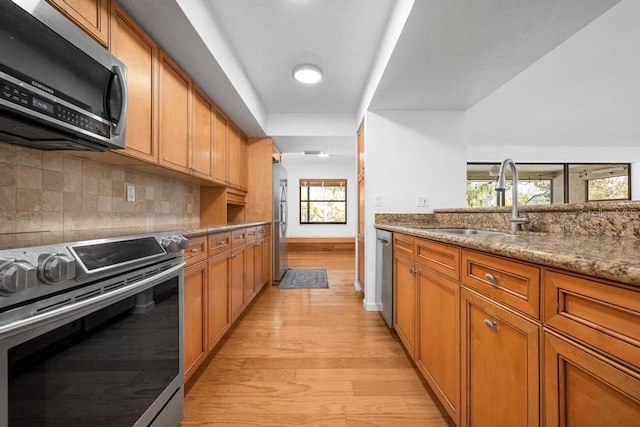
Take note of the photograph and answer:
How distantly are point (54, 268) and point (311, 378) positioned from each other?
1418 mm

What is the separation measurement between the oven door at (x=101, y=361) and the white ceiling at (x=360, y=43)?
1551 millimetres

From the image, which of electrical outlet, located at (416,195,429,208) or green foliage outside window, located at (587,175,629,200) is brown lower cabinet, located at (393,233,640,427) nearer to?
electrical outlet, located at (416,195,429,208)

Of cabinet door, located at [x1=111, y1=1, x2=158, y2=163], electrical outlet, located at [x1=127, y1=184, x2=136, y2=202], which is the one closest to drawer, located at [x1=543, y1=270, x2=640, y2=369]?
cabinet door, located at [x1=111, y1=1, x2=158, y2=163]

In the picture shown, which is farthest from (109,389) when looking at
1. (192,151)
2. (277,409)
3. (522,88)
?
(522,88)

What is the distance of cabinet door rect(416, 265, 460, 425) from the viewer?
111cm

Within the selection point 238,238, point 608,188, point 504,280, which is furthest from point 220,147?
point 608,188

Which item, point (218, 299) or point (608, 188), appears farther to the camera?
point (608, 188)

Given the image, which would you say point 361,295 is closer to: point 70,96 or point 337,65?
point 337,65

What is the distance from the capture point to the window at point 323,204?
23.4ft

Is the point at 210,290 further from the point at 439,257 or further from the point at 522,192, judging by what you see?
the point at 522,192

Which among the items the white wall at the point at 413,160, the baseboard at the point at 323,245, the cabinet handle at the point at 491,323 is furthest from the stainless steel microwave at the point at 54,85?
the baseboard at the point at 323,245

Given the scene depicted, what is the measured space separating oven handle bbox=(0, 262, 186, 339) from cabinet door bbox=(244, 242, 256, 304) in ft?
4.78

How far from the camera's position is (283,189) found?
4.26 meters

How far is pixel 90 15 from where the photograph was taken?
4.01 feet
